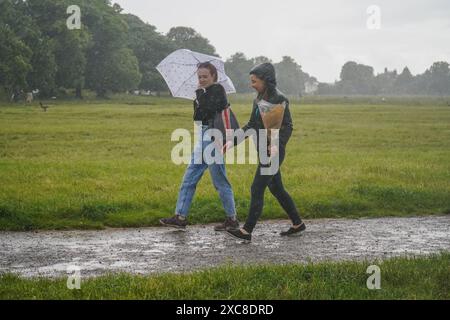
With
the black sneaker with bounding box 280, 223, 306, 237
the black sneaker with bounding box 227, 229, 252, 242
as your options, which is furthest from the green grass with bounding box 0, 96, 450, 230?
the black sneaker with bounding box 227, 229, 252, 242

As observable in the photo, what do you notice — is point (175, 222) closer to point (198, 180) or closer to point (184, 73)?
point (198, 180)

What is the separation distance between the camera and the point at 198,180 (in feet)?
29.8

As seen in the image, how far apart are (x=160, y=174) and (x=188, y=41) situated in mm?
114746

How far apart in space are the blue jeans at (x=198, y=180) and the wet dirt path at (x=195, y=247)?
1.42 ft

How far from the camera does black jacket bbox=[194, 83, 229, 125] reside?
871 centimetres

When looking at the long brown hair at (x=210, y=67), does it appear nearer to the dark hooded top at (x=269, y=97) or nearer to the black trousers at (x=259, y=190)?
the dark hooded top at (x=269, y=97)

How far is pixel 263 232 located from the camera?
912cm

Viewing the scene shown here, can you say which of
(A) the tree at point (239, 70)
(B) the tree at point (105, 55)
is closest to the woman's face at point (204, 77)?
(B) the tree at point (105, 55)

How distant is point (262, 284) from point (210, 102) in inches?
140

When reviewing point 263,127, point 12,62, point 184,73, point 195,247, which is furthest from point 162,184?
point 12,62

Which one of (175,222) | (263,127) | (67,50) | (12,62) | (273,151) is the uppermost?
(67,50)

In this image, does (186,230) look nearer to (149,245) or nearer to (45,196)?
(149,245)

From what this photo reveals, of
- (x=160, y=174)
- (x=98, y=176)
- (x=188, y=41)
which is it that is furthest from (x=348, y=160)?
(x=188, y=41)

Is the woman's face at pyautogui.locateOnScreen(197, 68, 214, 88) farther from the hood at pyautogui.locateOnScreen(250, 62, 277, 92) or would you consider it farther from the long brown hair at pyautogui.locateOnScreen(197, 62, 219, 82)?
the hood at pyautogui.locateOnScreen(250, 62, 277, 92)
